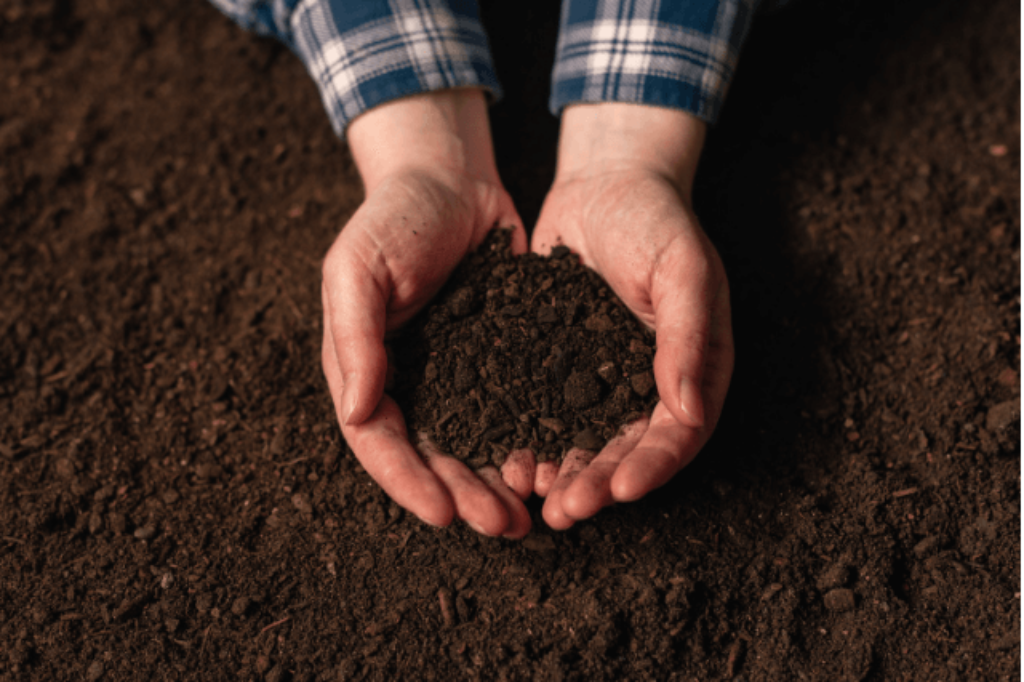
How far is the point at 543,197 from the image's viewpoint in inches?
94.3

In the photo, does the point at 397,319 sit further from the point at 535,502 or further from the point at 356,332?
the point at 535,502

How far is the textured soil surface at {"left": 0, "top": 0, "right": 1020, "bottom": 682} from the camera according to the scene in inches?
64.0

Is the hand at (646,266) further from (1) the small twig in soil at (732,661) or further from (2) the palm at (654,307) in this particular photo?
(1) the small twig in soil at (732,661)

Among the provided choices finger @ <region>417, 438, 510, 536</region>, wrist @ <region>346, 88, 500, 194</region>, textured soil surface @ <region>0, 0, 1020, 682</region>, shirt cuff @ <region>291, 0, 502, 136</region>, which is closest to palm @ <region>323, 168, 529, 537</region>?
finger @ <region>417, 438, 510, 536</region>

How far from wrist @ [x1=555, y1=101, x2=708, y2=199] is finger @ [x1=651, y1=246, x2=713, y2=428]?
1.61 feet

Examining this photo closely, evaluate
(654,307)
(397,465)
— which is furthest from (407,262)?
(654,307)

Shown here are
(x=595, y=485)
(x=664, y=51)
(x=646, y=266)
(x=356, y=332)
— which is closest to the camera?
(x=595, y=485)

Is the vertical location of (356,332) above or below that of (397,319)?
above

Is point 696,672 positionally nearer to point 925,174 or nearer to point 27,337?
point 925,174

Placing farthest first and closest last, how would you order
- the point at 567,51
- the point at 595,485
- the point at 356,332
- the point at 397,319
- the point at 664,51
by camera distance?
1. the point at 567,51
2. the point at 664,51
3. the point at 397,319
4. the point at 356,332
5. the point at 595,485

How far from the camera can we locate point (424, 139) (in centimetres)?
Result: 213

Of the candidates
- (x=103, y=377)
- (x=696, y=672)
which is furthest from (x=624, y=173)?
(x=103, y=377)

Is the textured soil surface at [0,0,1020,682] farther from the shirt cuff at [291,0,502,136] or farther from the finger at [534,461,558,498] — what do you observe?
the shirt cuff at [291,0,502,136]

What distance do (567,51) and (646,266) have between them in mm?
922
